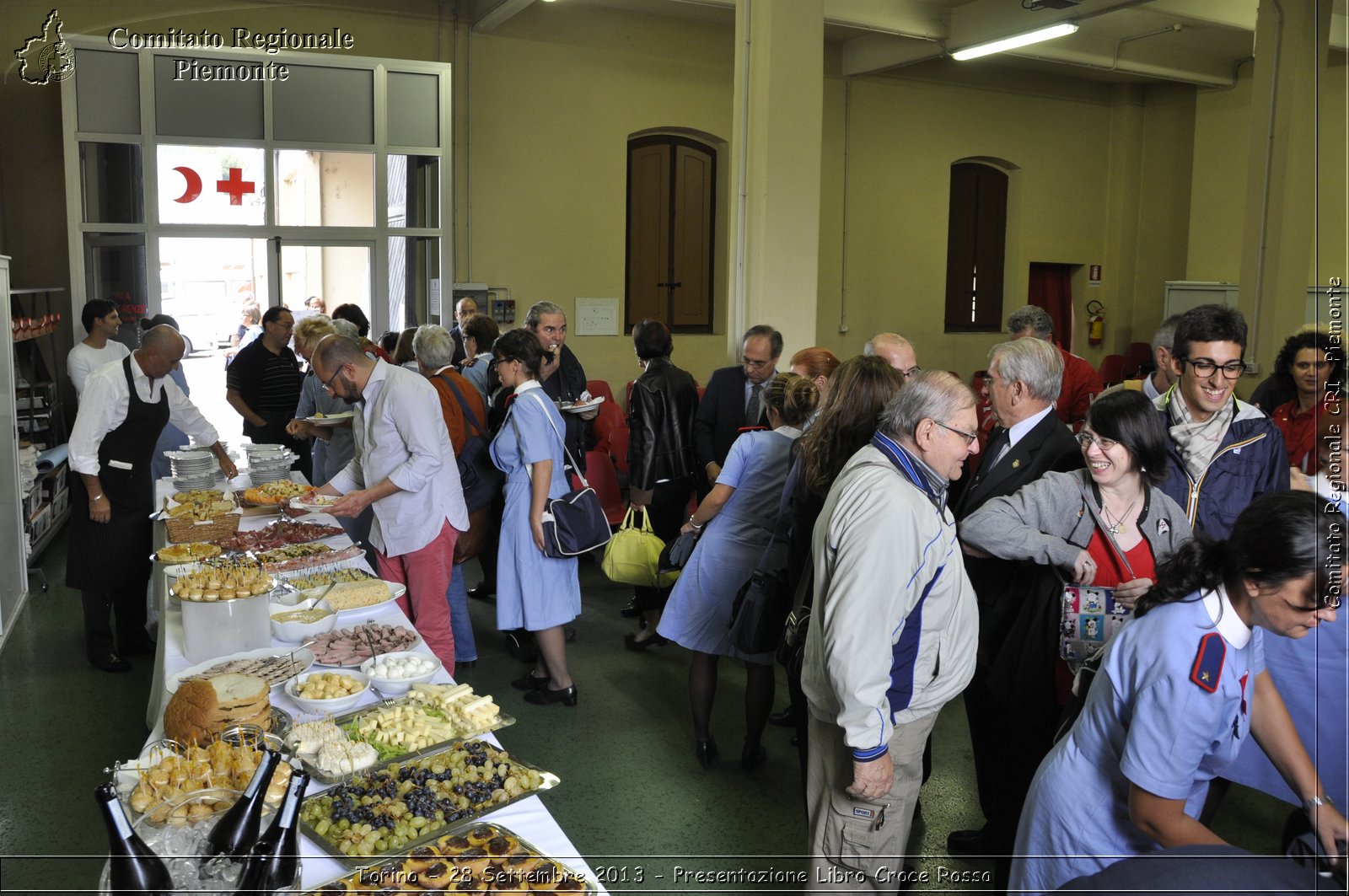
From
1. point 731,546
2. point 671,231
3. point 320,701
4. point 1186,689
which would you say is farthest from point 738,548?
point 671,231

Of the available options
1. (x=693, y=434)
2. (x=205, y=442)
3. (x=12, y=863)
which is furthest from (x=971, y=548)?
(x=205, y=442)

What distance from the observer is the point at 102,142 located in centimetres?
801

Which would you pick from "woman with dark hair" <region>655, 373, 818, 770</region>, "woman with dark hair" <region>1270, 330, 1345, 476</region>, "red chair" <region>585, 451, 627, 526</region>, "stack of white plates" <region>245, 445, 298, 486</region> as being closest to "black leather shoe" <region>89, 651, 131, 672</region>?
Result: "stack of white plates" <region>245, 445, 298, 486</region>

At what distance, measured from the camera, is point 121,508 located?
15.9 feet

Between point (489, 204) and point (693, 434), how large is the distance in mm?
5407

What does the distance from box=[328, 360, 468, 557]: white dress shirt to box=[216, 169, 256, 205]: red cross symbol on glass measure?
5212mm

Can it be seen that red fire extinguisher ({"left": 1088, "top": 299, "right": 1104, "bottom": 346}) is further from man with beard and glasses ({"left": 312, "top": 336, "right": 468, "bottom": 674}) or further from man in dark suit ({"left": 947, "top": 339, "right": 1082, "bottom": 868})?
man with beard and glasses ({"left": 312, "top": 336, "right": 468, "bottom": 674})

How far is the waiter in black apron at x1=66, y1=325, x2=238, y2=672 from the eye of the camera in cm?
459

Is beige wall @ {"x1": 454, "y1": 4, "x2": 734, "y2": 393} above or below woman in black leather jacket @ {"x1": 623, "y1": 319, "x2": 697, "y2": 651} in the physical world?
above

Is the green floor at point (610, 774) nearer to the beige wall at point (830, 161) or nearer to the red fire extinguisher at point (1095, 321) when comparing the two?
the beige wall at point (830, 161)

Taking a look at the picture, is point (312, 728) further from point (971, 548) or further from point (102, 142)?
point (102, 142)

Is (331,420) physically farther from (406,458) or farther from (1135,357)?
(1135,357)

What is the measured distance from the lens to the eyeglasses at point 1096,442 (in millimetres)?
2770

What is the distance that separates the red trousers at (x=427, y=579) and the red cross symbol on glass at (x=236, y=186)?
5.53m
